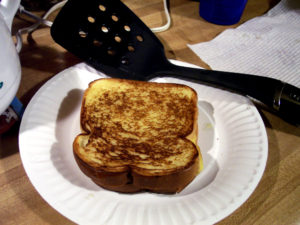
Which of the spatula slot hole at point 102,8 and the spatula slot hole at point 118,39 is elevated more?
the spatula slot hole at point 102,8

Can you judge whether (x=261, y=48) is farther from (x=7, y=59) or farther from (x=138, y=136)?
(x=7, y=59)

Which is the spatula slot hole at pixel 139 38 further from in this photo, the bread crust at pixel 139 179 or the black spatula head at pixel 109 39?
the bread crust at pixel 139 179

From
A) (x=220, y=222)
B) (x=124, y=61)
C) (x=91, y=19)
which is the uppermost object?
(x=91, y=19)

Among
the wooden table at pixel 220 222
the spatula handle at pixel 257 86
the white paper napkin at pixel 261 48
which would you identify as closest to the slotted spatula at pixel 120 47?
the spatula handle at pixel 257 86

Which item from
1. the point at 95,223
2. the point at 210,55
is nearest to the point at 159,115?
the point at 95,223

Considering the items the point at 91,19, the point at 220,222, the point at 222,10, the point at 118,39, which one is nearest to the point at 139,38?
the point at 118,39

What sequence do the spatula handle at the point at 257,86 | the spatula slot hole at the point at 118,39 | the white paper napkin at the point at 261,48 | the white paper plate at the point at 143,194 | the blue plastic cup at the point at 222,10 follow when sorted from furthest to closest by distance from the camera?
1. the blue plastic cup at the point at 222,10
2. the white paper napkin at the point at 261,48
3. the spatula slot hole at the point at 118,39
4. the spatula handle at the point at 257,86
5. the white paper plate at the point at 143,194
